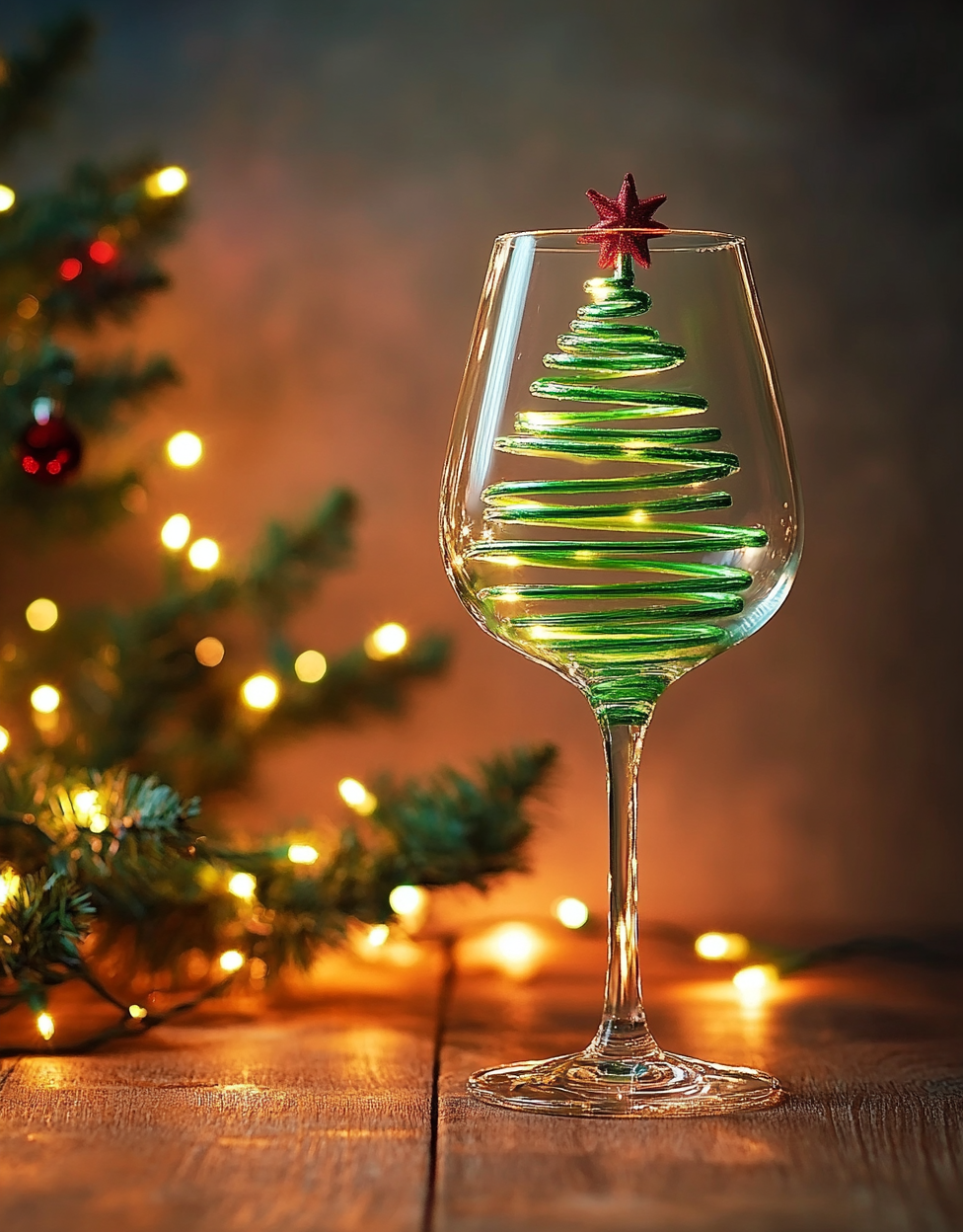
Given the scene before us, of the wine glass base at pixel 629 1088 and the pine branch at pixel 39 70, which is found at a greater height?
the pine branch at pixel 39 70

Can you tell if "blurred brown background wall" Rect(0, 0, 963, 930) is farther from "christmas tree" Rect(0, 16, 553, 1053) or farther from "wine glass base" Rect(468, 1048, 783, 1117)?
"wine glass base" Rect(468, 1048, 783, 1117)

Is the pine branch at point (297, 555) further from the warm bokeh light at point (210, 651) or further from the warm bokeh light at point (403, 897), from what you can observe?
the warm bokeh light at point (403, 897)

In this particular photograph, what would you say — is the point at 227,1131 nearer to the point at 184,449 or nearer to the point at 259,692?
the point at 259,692

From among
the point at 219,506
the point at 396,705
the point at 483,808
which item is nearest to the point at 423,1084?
the point at 483,808

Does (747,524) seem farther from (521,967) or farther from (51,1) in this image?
(51,1)

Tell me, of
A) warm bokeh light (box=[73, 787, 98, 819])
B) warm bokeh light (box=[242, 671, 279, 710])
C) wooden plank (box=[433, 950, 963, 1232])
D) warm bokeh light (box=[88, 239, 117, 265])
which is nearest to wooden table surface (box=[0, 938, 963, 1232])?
wooden plank (box=[433, 950, 963, 1232])

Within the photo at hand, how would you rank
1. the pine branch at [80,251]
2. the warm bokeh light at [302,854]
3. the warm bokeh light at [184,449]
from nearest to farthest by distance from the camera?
the warm bokeh light at [302,854], the pine branch at [80,251], the warm bokeh light at [184,449]

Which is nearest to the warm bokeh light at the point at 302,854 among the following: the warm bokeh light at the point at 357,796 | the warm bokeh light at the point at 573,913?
the warm bokeh light at the point at 357,796
